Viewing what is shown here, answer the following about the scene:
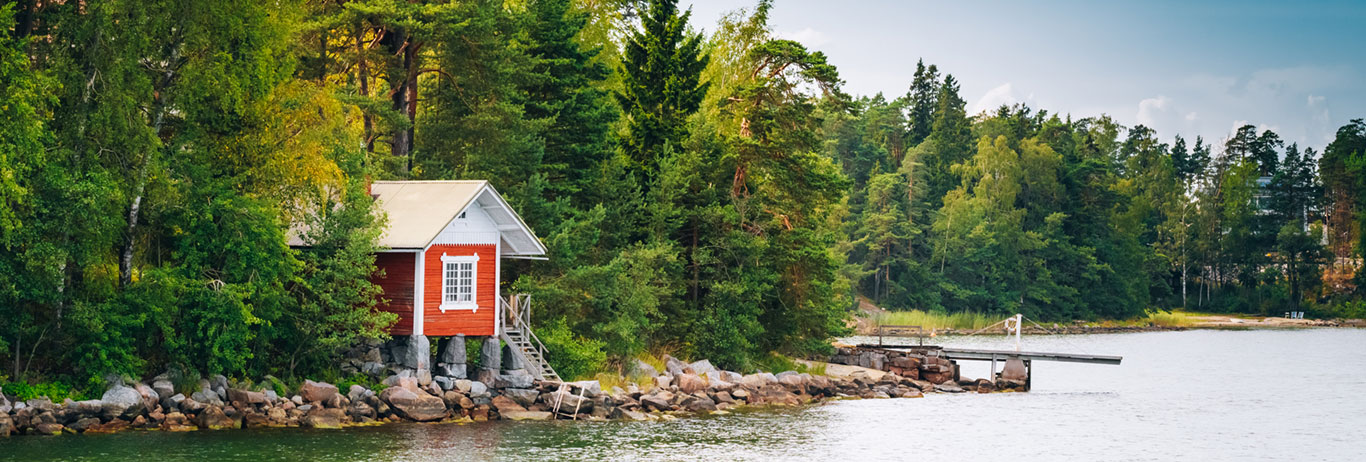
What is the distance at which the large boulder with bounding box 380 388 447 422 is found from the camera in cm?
3234

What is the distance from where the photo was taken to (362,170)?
109ft

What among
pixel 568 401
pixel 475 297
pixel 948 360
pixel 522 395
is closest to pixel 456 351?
pixel 475 297

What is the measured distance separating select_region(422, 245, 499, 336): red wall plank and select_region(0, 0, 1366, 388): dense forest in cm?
167

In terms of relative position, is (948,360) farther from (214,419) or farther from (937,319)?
(937,319)

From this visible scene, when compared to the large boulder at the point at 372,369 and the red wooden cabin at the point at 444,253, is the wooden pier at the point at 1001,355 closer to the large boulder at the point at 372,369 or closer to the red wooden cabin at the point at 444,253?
the red wooden cabin at the point at 444,253

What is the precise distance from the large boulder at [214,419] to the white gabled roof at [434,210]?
18.2 ft

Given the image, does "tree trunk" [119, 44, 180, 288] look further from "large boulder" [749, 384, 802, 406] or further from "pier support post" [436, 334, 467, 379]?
"large boulder" [749, 384, 802, 406]

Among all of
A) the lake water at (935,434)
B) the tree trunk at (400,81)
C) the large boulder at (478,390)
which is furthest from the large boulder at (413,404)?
the tree trunk at (400,81)

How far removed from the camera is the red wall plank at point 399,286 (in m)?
33.5

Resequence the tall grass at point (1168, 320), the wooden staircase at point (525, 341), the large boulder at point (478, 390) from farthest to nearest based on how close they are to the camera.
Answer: the tall grass at point (1168, 320), the wooden staircase at point (525, 341), the large boulder at point (478, 390)

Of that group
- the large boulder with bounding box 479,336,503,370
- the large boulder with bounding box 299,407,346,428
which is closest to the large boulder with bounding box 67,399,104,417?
the large boulder with bounding box 299,407,346,428

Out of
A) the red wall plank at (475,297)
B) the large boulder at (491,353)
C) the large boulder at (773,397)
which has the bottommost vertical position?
the large boulder at (773,397)

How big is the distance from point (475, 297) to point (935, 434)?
12.3 m

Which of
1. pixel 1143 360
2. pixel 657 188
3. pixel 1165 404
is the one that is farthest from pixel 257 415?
pixel 1143 360
